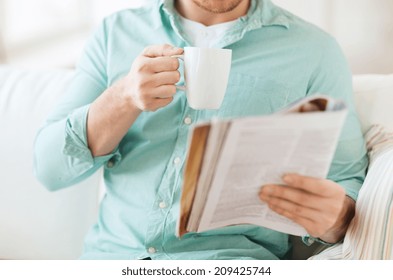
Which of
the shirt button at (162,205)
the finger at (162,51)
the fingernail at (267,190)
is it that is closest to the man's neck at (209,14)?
the finger at (162,51)

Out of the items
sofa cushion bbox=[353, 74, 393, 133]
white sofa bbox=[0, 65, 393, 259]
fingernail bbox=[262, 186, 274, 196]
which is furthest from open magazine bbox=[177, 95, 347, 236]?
white sofa bbox=[0, 65, 393, 259]

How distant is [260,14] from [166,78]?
0.32 m

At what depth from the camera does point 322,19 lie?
139 cm

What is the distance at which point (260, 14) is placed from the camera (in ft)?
3.79

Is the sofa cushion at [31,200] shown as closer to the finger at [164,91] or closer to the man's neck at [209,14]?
the man's neck at [209,14]

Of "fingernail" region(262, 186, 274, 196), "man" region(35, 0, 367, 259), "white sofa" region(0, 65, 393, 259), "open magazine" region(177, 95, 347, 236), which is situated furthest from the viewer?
"white sofa" region(0, 65, 393, 259)

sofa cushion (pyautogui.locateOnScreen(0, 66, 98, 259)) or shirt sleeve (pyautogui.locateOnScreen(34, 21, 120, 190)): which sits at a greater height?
shirt sleeve (pyautogui.locateOnScreen(34, 21, 120, 190))

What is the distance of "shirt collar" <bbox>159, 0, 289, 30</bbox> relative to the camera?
1144 millimetres

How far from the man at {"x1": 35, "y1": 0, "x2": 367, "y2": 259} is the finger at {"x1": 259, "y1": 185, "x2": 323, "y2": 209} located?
0.19 metres

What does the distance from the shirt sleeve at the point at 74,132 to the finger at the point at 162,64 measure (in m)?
0.22

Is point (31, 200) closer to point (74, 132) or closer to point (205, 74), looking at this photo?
point (74, 132)

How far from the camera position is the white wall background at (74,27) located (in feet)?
4.48

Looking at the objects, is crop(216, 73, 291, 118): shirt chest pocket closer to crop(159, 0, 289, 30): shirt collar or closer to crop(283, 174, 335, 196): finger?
crop(159, 0, 289, 30): shirt collar
